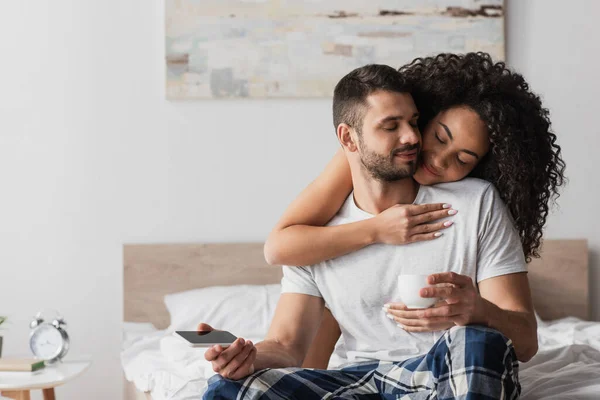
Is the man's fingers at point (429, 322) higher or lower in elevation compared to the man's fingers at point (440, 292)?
lower

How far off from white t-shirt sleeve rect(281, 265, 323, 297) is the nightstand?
1.08m

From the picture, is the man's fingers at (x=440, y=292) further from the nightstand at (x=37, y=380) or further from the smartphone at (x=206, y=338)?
the nightstand at (x=37, y=380)

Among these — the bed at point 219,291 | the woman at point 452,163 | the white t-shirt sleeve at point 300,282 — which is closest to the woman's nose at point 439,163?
the woman at point 452,163

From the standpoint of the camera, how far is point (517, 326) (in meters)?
1.54

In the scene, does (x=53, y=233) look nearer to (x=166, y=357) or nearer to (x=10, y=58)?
(x=10, y=58)

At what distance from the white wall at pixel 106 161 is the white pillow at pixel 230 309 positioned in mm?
316

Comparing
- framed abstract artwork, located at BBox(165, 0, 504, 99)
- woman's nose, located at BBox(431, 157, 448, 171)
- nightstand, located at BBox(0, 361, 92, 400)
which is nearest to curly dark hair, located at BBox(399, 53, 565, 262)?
woman's nose, located at BBox(431, 157, 448, 171)

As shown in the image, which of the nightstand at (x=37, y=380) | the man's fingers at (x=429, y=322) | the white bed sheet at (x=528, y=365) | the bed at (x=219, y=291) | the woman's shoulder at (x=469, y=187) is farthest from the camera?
the bed at (x=219, y=291)

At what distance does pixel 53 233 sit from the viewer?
10.5ft

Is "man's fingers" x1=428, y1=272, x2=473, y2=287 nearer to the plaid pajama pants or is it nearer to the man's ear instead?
the plaid pajama pants

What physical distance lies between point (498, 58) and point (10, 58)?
2.02m

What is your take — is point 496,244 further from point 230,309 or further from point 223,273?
point 223,273

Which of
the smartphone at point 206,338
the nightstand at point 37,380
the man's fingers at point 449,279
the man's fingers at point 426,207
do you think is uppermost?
the man's fingers at point 426,207

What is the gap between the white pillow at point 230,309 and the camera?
2.78 m
